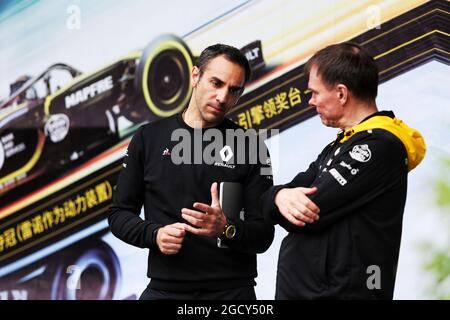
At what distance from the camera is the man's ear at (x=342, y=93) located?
1.95 m

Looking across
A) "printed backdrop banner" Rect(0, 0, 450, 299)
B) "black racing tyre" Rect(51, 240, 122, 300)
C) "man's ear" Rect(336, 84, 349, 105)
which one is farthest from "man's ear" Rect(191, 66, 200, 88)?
"black racing tyre" Rect(51, 240, 122, 300)

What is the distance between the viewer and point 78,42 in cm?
387

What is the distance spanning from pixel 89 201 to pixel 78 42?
83 cm

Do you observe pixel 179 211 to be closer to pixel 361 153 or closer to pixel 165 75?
pixel 361 153

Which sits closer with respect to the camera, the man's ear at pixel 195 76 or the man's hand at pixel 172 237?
the man's hand at pixel 172 237

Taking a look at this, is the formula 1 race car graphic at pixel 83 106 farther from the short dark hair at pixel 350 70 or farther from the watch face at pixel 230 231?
the short dark hair at pixel 350 70

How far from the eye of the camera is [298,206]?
1.83 m

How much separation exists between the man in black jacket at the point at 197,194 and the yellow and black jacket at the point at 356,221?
0.30 meters

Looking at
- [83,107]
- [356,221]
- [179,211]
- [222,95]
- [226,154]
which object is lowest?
[356,221]

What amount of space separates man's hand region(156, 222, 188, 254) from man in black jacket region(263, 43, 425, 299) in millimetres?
270

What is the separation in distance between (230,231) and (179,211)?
0.19 m

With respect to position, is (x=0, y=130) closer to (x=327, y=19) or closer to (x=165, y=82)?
(x=165, y=82)

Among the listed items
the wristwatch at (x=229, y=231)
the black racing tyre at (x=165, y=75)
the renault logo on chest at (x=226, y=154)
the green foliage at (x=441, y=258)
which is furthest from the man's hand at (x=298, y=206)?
the black racing tyre at (x=165, y=75)

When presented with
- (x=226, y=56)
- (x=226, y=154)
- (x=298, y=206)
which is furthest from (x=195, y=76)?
(x=298, y=206)
